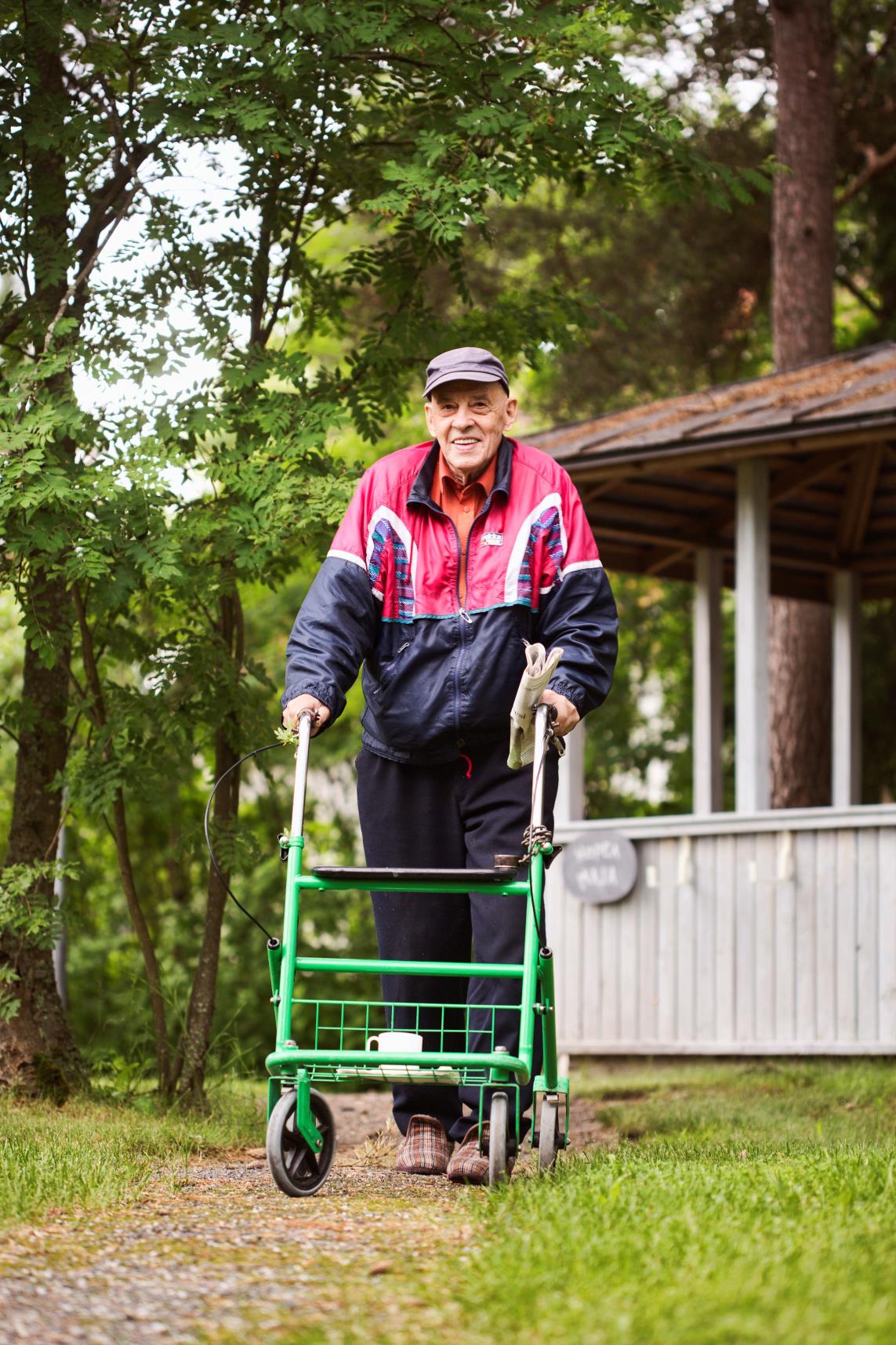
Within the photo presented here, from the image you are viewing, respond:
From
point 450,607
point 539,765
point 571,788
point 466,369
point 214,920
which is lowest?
point 214,920

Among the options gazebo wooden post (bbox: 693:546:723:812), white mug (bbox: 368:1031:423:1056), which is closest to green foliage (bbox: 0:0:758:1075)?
white mug (bbox: 368:1031:423:1056)

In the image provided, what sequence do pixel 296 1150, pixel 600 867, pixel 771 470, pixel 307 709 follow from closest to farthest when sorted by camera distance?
pixel 296 1150 < pixel 307 709 < pixel 600 867 < pixel 771 470

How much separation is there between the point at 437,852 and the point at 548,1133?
85 cm

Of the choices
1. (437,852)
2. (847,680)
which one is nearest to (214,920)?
(437,852)

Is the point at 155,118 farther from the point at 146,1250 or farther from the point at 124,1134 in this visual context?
the point at 146,1250

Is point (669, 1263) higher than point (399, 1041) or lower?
lower

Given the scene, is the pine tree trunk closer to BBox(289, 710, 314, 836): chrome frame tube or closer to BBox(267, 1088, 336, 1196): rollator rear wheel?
BBox(289, 710, 314, 836): chrome frame tube

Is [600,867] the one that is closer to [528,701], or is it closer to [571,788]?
[571,788]

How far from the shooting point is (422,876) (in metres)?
3.76

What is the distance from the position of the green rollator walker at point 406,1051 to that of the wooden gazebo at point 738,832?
4.87 m

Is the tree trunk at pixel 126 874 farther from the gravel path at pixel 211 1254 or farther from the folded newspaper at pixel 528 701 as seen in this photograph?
the folded newspaper at pixel 528 701

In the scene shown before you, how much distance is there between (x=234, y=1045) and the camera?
6.32 meters

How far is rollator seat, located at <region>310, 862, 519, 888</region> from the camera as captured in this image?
376 cm

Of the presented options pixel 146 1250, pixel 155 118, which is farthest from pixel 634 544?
pixel 146 1250
